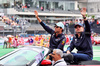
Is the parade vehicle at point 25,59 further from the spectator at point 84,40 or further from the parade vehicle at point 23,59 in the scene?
the spectator at point 84,40

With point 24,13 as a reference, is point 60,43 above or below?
above

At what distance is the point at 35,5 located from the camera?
45625mm

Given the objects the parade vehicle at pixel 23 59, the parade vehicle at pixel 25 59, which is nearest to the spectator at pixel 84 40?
the parade vehicle at pixel 25 59

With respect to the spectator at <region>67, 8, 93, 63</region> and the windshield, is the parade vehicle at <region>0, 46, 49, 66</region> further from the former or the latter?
the spectator at <region>67, 8, 93, 63</region>

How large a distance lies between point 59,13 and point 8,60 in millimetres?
44641

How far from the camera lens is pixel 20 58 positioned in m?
3.12

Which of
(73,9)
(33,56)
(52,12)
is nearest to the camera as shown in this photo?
(33,56)

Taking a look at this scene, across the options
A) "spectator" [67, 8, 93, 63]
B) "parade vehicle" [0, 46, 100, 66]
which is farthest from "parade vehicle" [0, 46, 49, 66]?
"spectator" [67, 8, 93, 63]

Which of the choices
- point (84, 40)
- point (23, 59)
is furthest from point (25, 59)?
point (84, 40)

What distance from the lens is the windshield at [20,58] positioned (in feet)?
9.50

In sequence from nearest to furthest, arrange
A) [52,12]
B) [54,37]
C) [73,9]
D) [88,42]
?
1. [88,42]
2. [54,37]
3. [52,12]
4. [73,9]

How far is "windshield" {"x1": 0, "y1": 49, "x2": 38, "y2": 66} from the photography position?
9.50 feet

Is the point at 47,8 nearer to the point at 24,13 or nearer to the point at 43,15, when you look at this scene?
the point at 43,15

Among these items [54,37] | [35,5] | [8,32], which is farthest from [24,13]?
[54,37]
